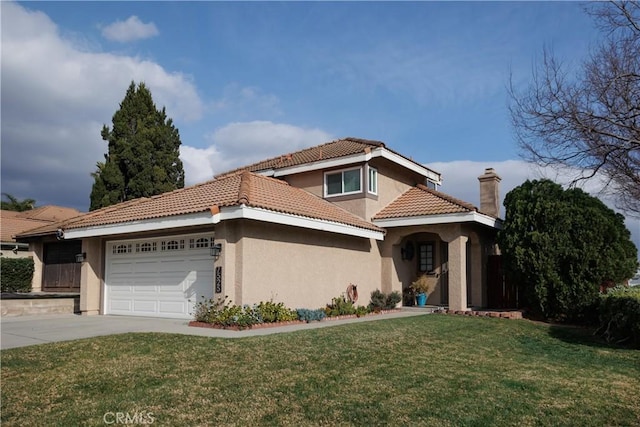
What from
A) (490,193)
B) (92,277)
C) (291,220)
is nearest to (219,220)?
(291,220)

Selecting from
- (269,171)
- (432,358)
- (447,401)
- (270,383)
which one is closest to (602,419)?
(447,401)

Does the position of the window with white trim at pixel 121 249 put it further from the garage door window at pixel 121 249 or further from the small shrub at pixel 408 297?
the small shrub at pixel 408 297

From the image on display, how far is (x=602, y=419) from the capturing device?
19.3 ft

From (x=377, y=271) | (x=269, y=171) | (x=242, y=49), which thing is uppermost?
(x=242, y=49)

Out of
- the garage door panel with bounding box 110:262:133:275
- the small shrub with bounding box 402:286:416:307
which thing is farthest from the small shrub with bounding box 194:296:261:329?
the small shrub with bounding box 402:286:416:307

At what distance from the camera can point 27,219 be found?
32812 millimetres

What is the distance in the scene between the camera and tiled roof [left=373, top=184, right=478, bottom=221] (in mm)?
17062

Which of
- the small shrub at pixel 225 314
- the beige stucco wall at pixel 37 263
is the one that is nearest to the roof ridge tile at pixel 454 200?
the small shrub at pixel 225 314

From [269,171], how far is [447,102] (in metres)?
7.83

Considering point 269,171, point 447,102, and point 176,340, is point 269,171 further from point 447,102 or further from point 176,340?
point 176,340

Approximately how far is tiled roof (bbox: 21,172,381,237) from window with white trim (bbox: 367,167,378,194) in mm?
1328

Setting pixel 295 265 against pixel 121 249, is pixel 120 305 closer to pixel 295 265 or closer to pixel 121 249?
pixel 121 249

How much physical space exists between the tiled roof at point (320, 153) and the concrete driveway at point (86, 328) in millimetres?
6679

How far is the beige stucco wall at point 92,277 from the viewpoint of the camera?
1650 cm
